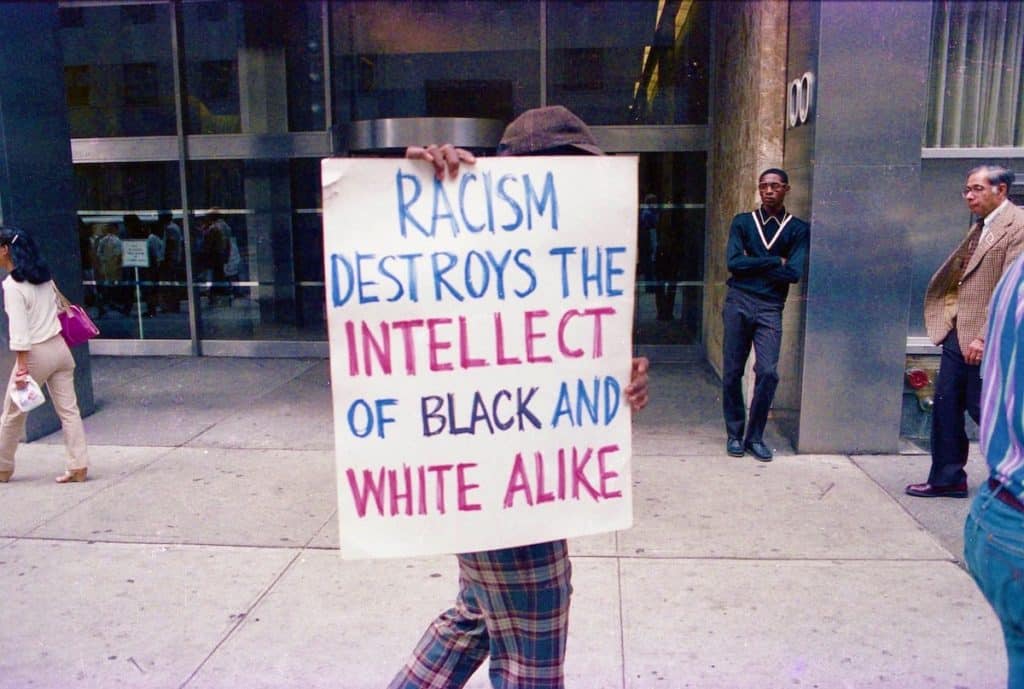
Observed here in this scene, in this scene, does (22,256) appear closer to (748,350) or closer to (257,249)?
(748,350)

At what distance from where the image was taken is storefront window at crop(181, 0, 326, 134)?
991cm

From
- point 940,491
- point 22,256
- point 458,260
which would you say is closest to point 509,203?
point 458,260

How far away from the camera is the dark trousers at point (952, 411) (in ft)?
16.6

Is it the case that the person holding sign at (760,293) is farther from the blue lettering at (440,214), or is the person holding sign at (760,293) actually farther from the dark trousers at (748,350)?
the blue lettering at (440,214)

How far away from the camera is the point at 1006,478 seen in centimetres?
196

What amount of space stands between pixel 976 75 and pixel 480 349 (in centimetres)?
533

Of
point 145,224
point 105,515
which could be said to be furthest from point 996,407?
point 145,224

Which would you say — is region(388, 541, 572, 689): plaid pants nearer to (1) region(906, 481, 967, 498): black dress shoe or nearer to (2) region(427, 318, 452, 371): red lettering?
(2) region(427, 318, 452, 371): red lettering

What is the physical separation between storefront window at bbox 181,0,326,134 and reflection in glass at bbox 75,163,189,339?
90 centimetres

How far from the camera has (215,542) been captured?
183 inches

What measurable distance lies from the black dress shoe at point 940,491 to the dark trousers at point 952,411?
26 mm

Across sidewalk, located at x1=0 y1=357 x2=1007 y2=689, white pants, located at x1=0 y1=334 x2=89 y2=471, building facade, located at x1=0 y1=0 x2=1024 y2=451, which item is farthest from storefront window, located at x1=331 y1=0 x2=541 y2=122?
white pants, located at x1=0 y1=334 x2=89 y2=471

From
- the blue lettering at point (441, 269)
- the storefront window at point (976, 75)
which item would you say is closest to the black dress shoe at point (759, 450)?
the storefront window at point (976, 75)

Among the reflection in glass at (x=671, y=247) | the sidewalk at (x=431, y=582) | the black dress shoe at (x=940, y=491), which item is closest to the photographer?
the sidewalk at (x=431, y=582)
